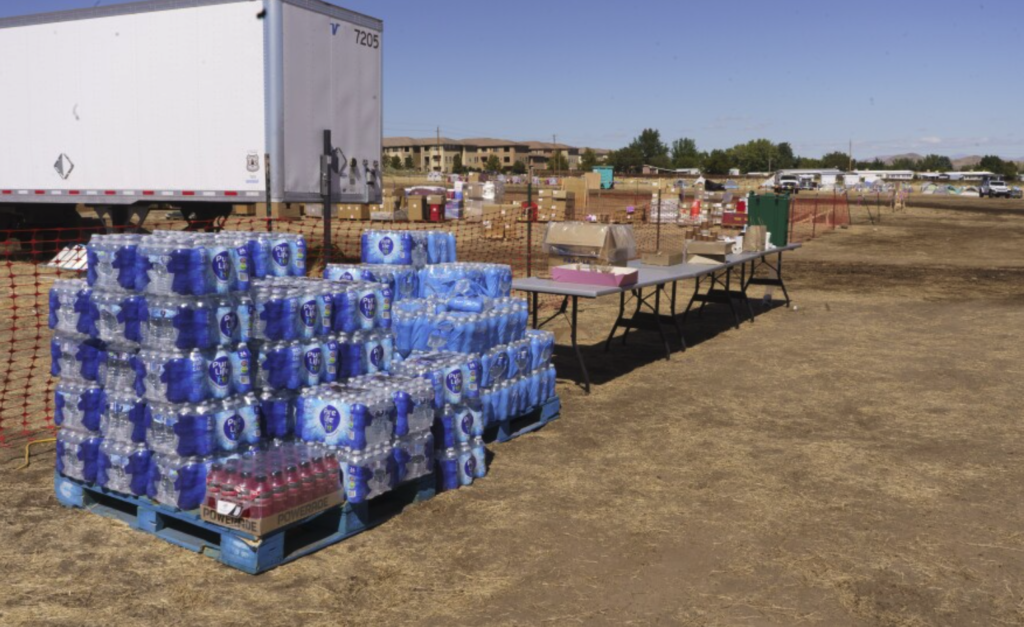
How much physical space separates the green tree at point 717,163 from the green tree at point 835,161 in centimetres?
3617

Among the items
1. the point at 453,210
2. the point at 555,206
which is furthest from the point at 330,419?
the point at 453,210

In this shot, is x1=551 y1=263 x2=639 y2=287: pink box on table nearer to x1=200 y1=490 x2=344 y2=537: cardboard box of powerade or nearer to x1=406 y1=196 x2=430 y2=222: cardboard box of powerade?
x1=200 y1=490 x2=344 y2=537: cardboard box of powerade

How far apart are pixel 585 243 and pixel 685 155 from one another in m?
164

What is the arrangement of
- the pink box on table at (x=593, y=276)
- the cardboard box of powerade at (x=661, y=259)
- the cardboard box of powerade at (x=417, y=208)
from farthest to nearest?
the cardboard box of powerade at (x=417, y=208)
the cardboard box of powerade at (x=661, y=259)
the pink box on table at (x=593, y=276)

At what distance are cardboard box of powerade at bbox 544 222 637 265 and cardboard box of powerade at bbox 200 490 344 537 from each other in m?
6.20

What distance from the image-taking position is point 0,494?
6.77 m

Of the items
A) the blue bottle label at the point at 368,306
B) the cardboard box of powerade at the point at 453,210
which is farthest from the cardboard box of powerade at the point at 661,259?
the cardboard box of powerade at the point at 453,210

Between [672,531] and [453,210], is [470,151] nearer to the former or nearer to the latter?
[453,210]

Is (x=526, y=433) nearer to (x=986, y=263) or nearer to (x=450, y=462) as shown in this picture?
(x=450, y=462)

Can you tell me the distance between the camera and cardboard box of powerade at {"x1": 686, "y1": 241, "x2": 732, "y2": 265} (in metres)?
13.6

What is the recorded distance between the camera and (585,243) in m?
11.3

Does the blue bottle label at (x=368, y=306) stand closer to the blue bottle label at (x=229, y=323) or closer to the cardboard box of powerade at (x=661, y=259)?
the blue bottle label at (x=229, y=323)

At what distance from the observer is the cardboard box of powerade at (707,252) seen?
13617 mm

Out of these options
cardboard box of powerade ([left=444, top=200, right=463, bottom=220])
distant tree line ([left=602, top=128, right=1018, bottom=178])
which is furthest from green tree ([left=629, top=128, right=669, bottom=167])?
cardboard box of powerade ([left=444, top=200, right=463, bottom=220])
